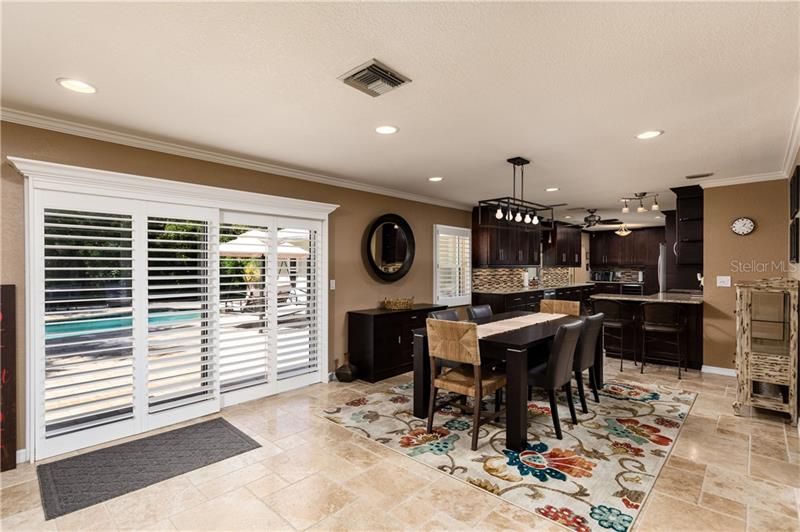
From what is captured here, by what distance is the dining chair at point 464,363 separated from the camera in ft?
10.1

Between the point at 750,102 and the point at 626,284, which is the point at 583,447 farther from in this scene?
the point at 626,284

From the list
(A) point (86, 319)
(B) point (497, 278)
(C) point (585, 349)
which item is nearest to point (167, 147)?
(A) point (86, 319)

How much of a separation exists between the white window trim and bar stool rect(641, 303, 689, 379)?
475cm

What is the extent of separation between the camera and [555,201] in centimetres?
667

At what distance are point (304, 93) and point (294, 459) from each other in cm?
249

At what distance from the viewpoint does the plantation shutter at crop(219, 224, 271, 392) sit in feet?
13.1

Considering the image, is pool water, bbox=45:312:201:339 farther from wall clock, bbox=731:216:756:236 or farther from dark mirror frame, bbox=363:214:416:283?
wall clock, bbox=731:216:756:236

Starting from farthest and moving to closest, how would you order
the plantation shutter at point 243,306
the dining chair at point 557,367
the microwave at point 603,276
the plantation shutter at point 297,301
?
the microwave at point 603,276 < the plantation shutter at point 297,301 < the plantation shutter at point 243,306 < the dining chair at point 557,367

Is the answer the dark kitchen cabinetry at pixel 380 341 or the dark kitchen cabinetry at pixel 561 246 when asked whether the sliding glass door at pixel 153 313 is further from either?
the dark kitchen cabinetry at pixel 561 246

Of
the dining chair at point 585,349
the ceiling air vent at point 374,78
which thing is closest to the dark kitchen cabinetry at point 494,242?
the dining chair at point 585,349

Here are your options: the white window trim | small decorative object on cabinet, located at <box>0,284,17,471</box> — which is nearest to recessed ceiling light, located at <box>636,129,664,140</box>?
the white window trim

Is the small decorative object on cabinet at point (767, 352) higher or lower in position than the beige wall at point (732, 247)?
lower

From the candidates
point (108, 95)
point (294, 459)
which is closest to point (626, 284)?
point (294, 459)

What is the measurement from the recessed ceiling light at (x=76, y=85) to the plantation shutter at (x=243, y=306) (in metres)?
1.65
